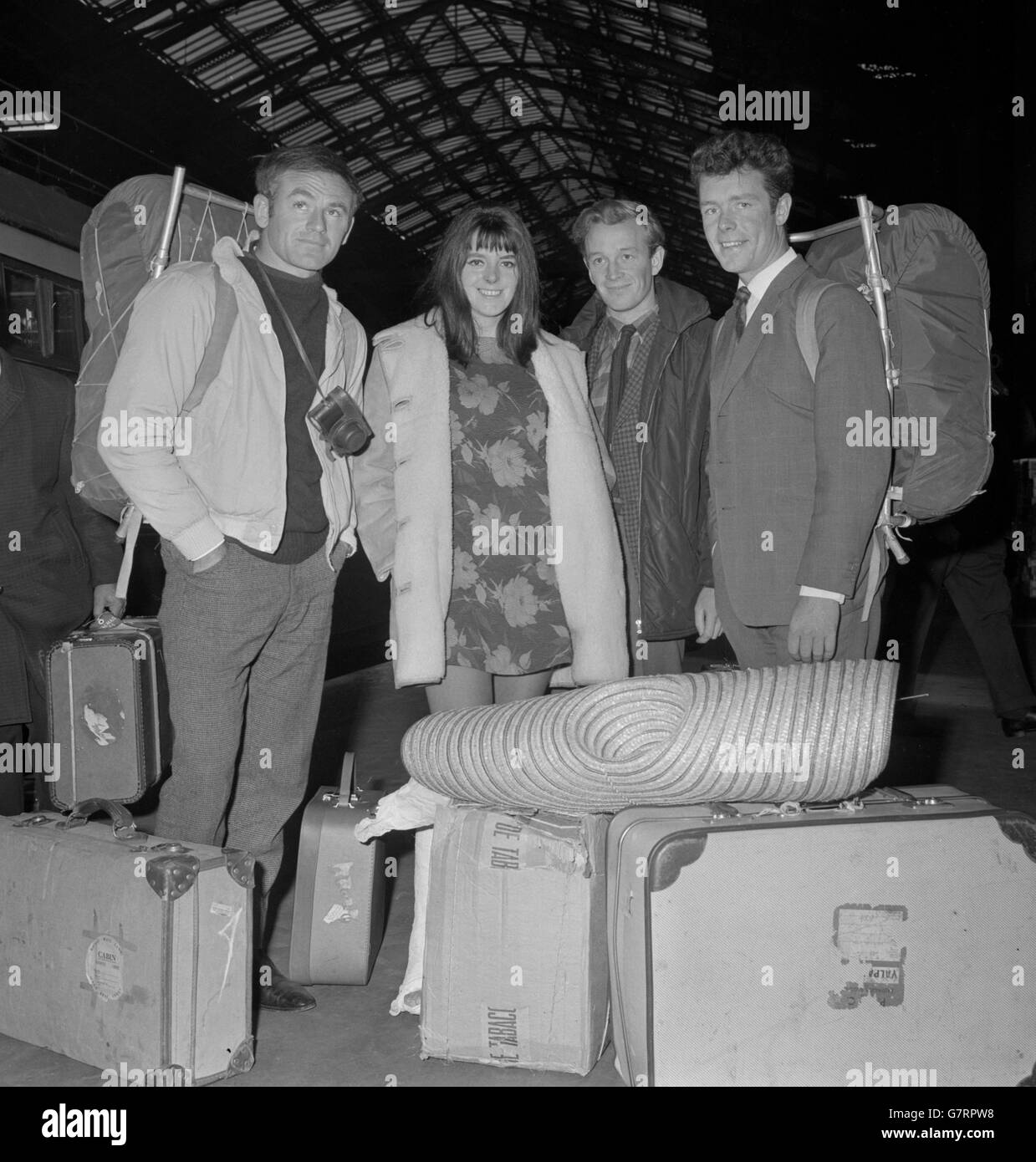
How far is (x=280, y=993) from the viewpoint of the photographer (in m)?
2.61

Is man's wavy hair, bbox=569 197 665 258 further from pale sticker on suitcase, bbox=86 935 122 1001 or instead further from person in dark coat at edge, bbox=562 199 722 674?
pale sticker on suitcase, bbox=86 935 122 1001

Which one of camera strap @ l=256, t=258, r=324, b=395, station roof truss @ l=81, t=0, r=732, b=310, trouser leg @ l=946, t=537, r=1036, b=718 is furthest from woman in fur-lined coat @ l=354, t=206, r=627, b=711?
station roof truss @ l=81, t=0, r=732, b=310

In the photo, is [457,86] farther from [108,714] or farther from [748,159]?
[108,714]

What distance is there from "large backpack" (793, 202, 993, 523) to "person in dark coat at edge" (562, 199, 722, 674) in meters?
0.46

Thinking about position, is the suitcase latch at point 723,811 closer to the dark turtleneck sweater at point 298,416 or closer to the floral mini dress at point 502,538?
the floral mini dress at point 502,538

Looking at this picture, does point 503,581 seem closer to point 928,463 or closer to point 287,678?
point 287,678

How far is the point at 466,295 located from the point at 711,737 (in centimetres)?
121

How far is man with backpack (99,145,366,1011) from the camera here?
7.68 ft

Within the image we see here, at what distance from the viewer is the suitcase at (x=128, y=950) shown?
212cm

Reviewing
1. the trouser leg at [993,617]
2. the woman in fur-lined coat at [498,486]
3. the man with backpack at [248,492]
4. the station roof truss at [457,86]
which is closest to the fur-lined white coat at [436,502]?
the woman in fur-lined coat at [498,486]

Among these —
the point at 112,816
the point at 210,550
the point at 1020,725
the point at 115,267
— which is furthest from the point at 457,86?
the point at 112,816

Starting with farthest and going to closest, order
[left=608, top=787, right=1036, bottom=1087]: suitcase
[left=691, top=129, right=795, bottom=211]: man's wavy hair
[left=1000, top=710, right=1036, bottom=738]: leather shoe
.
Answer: [left=1000, top=710, right=1036, bottom=738]: leather shoe, [left=691, top=129, right=795, bottom=211]: man's wavy hair, [left=608, top=787, right=1036, bottom=1087]: suitcase

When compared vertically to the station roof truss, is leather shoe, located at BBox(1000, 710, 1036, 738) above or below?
below

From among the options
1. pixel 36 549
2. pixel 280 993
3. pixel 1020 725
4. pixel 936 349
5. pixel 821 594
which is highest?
pixel 936 349
